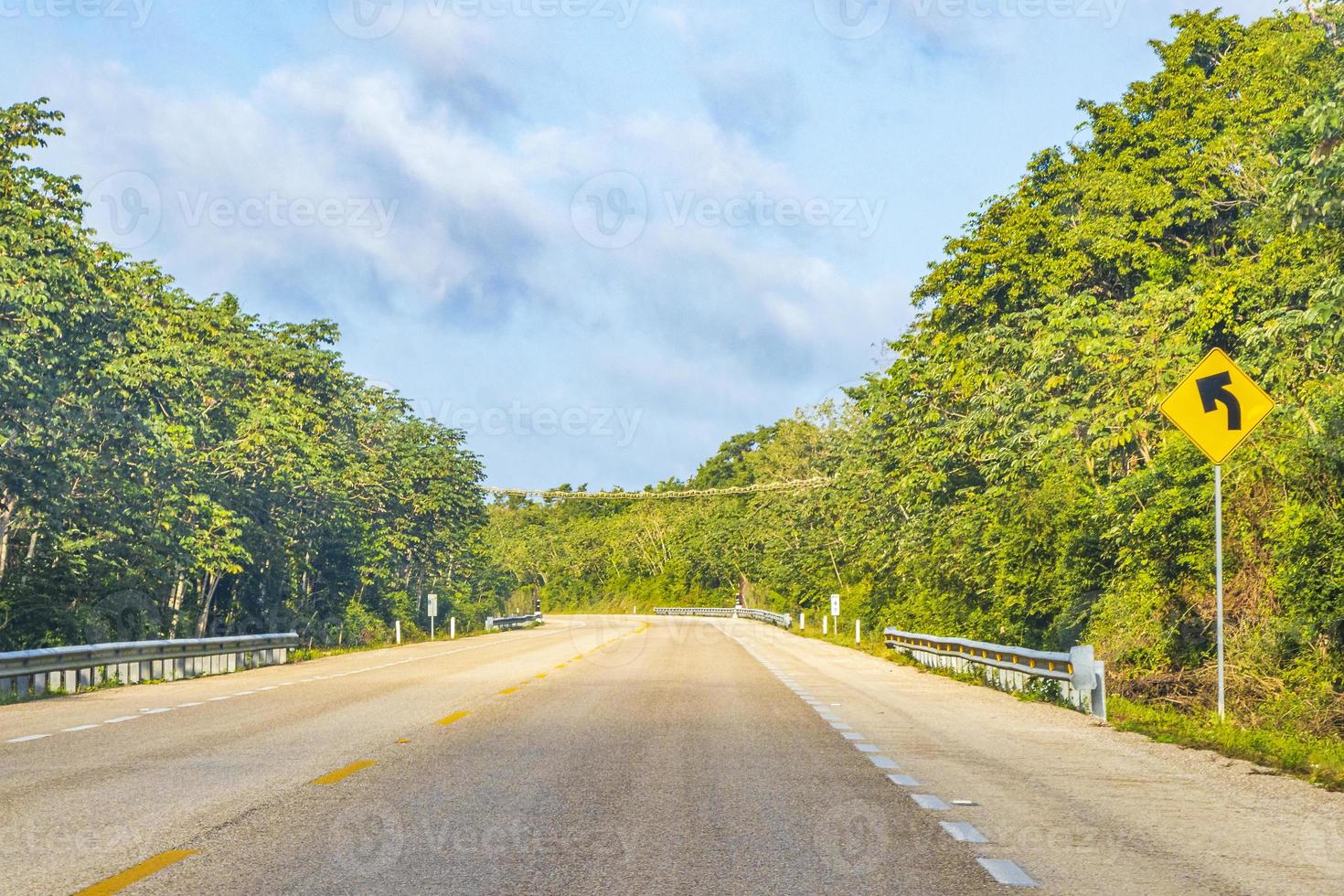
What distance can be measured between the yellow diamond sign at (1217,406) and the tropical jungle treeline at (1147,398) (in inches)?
76.1

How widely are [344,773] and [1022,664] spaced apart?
1375 centimetres

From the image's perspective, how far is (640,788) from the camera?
10.5 m

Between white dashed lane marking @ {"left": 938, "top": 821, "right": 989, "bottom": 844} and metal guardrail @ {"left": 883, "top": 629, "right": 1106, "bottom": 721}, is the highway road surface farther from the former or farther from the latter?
metal guardrail @ {"left": 883, "top": 629, "right": 1106, "bottom": 721}

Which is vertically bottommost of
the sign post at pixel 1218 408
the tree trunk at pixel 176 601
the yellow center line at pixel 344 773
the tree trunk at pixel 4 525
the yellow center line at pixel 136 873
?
the yellow center line at pixel 344 773

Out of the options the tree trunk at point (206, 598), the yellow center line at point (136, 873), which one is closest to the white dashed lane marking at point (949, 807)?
the yellow center line at point (136, 873)

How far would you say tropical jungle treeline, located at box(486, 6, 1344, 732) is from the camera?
17516 millimetres

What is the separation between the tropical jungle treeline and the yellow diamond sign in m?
1.93

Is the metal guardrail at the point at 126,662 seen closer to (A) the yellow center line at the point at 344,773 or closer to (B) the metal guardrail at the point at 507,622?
(A) the yellow center line at the point at 344,773

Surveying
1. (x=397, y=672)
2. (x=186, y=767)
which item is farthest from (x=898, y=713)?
(x=397, y=672)

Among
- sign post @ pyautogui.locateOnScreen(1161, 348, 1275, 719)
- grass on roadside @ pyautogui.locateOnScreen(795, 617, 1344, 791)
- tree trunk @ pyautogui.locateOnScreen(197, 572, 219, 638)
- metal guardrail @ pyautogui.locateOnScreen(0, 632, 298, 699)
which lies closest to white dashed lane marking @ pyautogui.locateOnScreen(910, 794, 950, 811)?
grass on roadside @ pyautogui.locateOnScreen(795, 617, 1344, 791)

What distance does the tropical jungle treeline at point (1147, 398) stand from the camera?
17.5 meters

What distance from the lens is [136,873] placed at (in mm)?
7070

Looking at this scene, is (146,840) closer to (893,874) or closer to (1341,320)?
(893,874)

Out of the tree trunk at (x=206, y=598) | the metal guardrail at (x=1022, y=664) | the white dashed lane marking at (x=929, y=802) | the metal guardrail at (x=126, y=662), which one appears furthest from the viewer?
the tree trunk at (x=206, y=598)
